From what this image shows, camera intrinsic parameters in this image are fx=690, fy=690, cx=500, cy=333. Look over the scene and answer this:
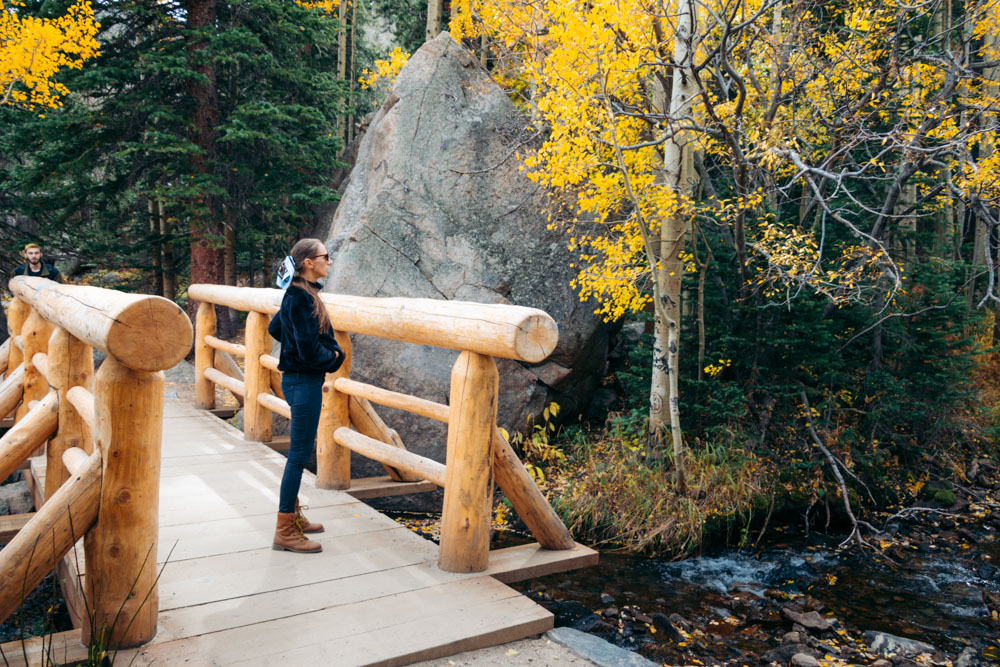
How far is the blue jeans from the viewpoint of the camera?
3.75 meters

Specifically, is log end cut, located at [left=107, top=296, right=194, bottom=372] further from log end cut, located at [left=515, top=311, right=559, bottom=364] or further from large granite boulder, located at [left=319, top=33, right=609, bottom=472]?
large granite boulder, located at [left=319, top=33, right=609, bottom=472]

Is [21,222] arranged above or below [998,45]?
below

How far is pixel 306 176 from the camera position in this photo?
13.2m

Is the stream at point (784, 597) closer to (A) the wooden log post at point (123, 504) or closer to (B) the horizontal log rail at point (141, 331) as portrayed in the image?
(A) the wooden log post at point (123, 504)

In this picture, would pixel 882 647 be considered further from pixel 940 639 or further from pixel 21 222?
pixel 21 222

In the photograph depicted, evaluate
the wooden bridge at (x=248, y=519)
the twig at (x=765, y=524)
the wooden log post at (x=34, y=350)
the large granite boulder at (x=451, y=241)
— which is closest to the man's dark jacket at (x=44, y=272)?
the wooden bridge at (x=248, y=519)

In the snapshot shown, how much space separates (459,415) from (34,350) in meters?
3.83

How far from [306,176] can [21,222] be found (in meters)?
12.0

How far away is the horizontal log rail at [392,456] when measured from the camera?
12.5 feet

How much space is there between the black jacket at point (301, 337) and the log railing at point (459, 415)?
1.49ft

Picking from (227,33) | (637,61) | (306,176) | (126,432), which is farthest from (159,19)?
(126,432)

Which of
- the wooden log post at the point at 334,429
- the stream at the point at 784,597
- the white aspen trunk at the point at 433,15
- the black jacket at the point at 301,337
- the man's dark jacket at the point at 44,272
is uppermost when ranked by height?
the white aspen trunk at the point at 433,15

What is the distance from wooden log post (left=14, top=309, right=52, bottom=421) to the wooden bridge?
0.04 ft

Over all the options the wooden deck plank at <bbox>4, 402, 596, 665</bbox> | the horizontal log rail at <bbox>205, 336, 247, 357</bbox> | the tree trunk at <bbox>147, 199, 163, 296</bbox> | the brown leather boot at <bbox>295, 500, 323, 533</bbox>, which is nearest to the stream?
the wooden deck plank at <bbox>4, 402, 596, 665</bbox>
